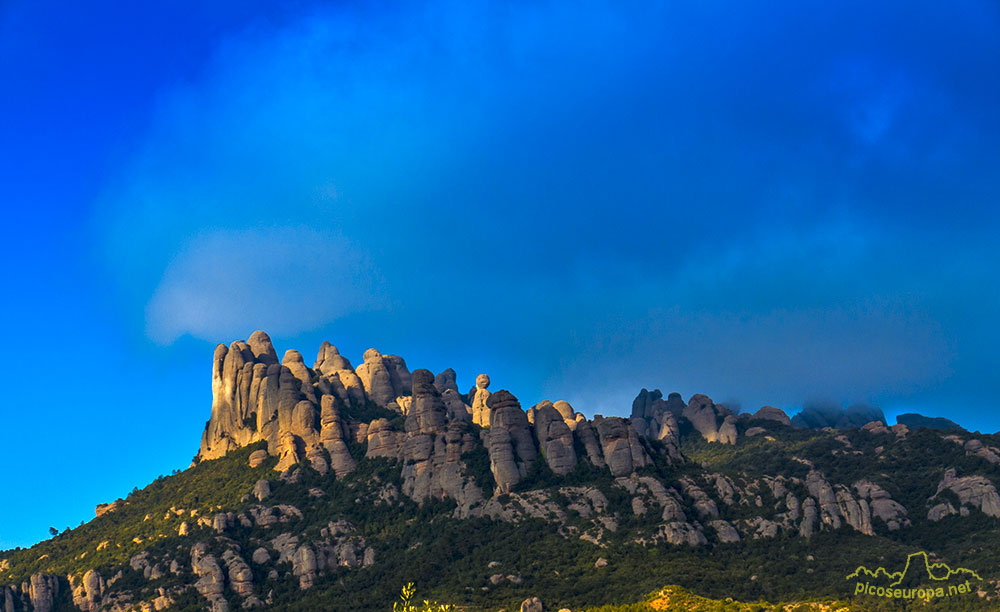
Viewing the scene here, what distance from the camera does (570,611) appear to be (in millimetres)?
133625

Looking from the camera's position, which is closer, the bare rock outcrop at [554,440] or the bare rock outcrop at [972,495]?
the bare rock outcrop at [972,495]

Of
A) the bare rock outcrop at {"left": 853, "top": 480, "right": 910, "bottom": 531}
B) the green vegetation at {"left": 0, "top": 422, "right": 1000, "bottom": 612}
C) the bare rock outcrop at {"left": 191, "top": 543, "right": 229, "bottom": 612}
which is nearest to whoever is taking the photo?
the green vegetation at {"left": 0, "top": 422, "right": 1000, "bottom": 612}

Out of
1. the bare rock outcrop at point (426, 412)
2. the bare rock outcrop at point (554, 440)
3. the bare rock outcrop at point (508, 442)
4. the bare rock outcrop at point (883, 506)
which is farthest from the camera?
the bare rock outcrop at point (426, 412)

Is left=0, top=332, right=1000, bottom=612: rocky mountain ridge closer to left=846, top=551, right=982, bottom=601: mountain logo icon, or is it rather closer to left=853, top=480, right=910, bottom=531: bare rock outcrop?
left=853, top=480, right=910, bottom=531: bare rock outcrop

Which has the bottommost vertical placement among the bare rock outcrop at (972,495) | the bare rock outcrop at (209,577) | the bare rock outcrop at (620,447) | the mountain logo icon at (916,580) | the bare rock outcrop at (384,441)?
the mountain logo icon at (916,580)

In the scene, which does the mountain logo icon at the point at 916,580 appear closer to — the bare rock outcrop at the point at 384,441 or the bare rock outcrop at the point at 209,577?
the bare rock outcrop at the point at 384,441

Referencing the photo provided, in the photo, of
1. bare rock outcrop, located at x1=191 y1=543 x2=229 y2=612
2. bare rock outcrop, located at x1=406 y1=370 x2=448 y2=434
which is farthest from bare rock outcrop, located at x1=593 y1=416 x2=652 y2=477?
bare rock outcrop, located at x1=191 y1=543 x2=229 y2=612

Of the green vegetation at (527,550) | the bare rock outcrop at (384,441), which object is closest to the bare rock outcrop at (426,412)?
the bare rock outcrop at (384,441)

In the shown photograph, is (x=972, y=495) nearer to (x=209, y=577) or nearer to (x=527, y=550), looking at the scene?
(x=527, y=550)

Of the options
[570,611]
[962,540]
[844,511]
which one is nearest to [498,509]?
[570,611]

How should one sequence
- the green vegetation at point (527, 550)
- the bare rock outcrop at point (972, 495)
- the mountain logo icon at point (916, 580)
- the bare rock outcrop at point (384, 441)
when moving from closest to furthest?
the mountain logo icon at point (916, 580)
the green vegetation at point (527, 550)
the bare rock outcrop at point (972, 495)
the bare rock outcrop at point (384, 441)

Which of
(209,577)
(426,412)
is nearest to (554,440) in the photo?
(426,412)

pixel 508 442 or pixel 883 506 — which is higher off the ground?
pixel 508 442

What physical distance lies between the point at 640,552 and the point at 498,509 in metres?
27.5
